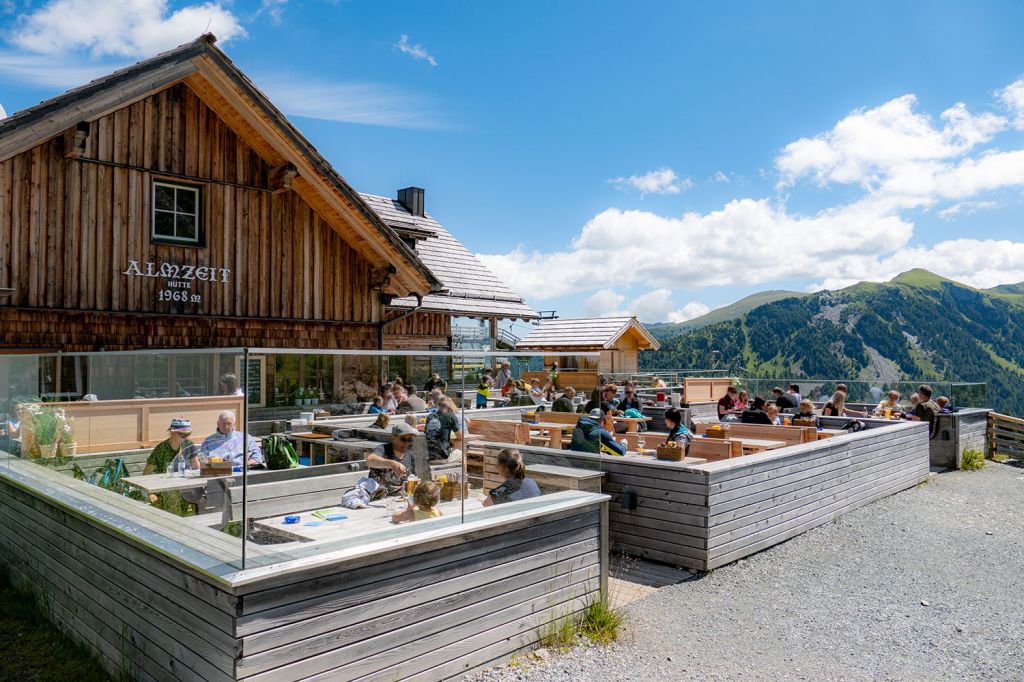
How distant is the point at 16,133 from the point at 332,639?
10741 mm

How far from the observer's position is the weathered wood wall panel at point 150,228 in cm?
1212

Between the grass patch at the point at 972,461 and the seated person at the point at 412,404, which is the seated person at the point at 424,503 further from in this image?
the grass patch at the point at 972,461

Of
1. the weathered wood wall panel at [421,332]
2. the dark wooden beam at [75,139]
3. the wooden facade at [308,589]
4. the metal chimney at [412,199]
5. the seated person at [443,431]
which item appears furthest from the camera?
the metal chimney at [412,199]

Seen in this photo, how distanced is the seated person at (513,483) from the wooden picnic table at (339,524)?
0.60 m

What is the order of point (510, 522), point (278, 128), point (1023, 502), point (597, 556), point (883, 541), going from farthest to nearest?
1. point (278, 128)
2. point (1023, 502)
3. point (883, 541)
4. point (597, 556)
5. point (510, 522)

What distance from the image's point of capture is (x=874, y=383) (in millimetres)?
21031

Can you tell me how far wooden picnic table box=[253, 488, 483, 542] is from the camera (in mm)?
4441

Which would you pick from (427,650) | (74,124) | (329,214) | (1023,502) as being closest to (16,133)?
(74,124)

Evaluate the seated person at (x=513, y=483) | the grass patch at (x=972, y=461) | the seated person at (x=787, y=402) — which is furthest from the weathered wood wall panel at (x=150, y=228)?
the grass patch at (x=972, y=461)

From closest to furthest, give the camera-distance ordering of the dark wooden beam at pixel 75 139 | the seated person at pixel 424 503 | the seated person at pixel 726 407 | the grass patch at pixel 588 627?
the seated person at pixel 424 503, the grass patch at pixel 588 627, the dark wooden beam at pixel 75 139, the seated person at pixel 726 407

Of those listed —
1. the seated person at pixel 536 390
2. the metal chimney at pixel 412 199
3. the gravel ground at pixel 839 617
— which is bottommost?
the gravel ground at pixel 839 617

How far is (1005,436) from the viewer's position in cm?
1712

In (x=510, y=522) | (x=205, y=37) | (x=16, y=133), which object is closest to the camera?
(x=510, y=522)

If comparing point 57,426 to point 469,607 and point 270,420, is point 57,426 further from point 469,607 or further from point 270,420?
point 469,607
